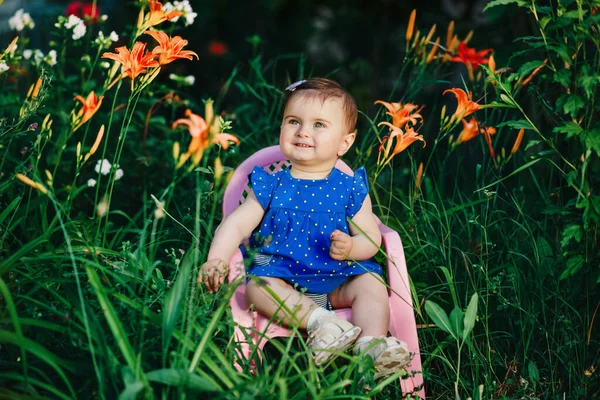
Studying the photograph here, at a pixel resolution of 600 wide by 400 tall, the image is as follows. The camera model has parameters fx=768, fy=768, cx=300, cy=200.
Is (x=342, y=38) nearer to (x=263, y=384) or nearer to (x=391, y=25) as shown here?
(x=391, y=25)

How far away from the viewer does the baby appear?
2.48m

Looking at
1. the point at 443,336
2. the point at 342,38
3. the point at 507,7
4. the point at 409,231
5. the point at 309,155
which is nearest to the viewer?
the point at 309,155

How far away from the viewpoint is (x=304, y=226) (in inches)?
102

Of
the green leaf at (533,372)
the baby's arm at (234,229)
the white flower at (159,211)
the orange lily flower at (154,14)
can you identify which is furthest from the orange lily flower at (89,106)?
the green leaf at (533,372)

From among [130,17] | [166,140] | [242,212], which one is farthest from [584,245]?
[130,17]

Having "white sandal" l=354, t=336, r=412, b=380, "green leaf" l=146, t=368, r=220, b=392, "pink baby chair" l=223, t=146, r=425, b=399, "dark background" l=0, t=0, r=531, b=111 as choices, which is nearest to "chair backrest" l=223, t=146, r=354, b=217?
"pink baby chair" l=223, t=146, r=425, b=399

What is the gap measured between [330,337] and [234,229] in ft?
1.69

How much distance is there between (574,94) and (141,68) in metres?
1.31

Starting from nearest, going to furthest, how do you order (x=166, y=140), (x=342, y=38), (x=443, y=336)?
(x=443, y=336)
(x=166, y=140)
(x=342, y=38)

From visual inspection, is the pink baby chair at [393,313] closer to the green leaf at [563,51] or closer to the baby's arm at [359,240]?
the baby's arm at [359,240]

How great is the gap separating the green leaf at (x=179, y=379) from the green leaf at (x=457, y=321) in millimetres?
885

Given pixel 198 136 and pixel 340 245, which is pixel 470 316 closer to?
pixel 340 245

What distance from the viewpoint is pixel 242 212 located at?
2.58 meters

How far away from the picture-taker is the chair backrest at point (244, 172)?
2783mm
